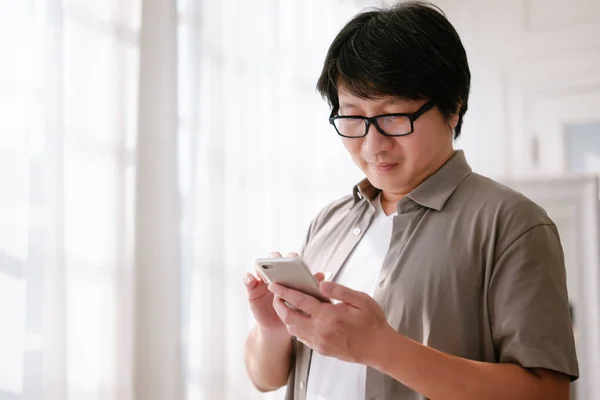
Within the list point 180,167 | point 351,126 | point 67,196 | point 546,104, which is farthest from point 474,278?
point 546,104

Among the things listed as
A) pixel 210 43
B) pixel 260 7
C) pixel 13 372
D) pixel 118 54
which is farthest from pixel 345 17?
pixel 13 372

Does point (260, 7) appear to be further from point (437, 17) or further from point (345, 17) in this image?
point (437, 17)

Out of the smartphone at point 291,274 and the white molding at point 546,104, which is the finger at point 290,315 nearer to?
the smartphone at point 291,274

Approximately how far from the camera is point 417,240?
4.01 ft

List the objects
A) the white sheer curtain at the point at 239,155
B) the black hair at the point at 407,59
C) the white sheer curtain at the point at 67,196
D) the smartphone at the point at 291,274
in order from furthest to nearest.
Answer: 1. the white sheer curtain at the point at 239,155
2. the white sheer curtain at the point at 67,196
3. the black hair at the point at 407,59
4. the smartphone at the point at 291,274

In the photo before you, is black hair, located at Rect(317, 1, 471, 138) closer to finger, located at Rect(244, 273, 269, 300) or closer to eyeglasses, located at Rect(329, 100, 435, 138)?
eyeglasses, located at Rect(329, 100, 435, 138)

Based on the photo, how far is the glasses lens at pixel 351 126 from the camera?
1259mm

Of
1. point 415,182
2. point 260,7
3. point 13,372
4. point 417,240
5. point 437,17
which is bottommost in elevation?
point 13,372

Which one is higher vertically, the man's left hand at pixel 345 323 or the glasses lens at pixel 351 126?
the glasses lens at pixel 351 126

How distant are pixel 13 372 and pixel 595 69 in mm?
2645

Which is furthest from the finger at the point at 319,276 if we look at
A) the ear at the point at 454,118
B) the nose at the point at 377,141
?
the ear at the point at 454,118

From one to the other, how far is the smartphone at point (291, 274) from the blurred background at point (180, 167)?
667 mm

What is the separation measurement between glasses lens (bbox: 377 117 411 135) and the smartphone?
0.32 m

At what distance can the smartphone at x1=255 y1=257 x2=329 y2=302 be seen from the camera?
1.04 meters
